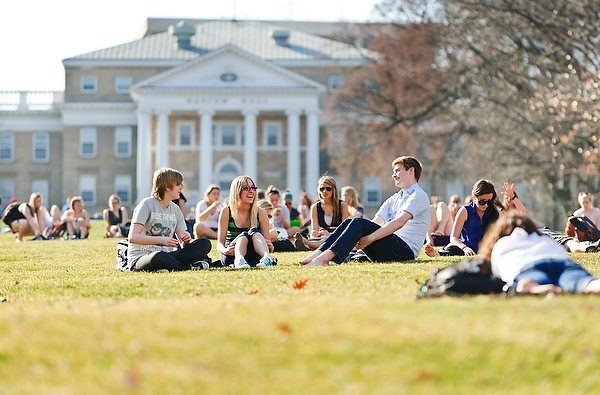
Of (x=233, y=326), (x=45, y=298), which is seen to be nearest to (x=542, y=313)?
(x=233, y=326)

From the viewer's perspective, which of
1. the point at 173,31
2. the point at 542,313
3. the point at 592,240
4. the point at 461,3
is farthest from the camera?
the point at 173,31

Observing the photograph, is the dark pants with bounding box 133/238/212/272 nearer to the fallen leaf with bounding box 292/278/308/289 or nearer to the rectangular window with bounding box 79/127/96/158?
the fallen leaf with bounding box 292/278/308/289

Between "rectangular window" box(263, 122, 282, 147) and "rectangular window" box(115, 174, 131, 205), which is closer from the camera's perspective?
"rectangular window" box(263, 122, 282, 147)

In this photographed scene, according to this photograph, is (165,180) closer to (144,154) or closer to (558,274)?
(558,274)

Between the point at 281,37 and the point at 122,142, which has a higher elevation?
the point at 281,37

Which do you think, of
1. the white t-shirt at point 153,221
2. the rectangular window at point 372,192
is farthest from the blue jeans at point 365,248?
the rectangular window at point 372,192

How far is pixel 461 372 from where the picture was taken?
20.8ft

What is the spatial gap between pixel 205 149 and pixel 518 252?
227 ft

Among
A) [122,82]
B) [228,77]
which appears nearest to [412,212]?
[228,77]

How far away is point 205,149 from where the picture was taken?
78125 millimetres

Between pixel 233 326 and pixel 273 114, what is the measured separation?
244ft

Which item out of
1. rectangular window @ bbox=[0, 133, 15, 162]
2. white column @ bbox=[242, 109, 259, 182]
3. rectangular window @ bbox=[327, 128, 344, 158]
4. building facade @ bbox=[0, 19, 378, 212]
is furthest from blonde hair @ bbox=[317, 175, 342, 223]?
rectangular window @ bbox=[0, 133, 15, 162]

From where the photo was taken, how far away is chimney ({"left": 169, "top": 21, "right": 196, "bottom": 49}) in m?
83.5

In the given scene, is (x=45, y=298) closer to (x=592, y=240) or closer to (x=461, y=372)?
(x=461, y=372)
